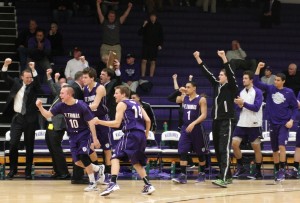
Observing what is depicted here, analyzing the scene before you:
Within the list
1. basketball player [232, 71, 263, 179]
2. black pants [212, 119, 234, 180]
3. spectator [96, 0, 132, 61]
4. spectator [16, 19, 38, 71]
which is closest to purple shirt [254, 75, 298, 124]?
basketball player [232, 71, 263, 179]

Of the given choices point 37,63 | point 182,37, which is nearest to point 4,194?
point 37,63

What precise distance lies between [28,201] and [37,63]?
25.5 feet

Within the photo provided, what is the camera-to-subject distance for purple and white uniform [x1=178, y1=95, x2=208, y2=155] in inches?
607

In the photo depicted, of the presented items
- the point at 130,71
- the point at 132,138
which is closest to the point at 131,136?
the point at 132,138

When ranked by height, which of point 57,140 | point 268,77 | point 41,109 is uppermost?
point 268,77

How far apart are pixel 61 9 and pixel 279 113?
8.27m

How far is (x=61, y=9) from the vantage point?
22219 mm

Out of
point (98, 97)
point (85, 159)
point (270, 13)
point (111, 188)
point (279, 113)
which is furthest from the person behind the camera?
point (270, 13)

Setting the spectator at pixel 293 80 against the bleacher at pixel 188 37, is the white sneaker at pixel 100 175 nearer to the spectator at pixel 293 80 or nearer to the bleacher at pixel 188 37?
the bleacher at pixel 188 37

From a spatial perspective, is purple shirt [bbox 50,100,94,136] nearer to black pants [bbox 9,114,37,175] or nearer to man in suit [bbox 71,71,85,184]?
man in suit [bbox 71,71,85,184]

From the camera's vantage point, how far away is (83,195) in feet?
43.5

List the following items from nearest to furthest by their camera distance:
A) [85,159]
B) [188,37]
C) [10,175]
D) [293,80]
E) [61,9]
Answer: [85,159] < [10,175] < [293,80] < [61,9] < [188,37]

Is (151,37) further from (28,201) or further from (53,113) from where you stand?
(28,201)

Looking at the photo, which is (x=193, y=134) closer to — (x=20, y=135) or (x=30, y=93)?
(x=30, y=93)
